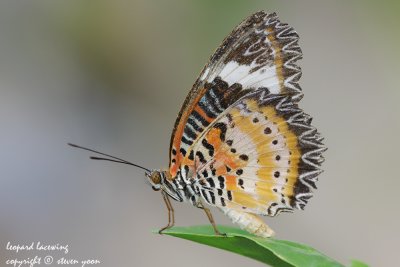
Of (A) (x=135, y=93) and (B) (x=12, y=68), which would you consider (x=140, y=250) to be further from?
(B) (x=12, y=68)

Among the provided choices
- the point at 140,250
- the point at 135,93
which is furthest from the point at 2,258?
the point at 135,93

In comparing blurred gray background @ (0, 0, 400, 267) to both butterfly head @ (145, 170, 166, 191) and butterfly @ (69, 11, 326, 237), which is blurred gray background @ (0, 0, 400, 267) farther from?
butterfly @ (69, 11, 326, 237)

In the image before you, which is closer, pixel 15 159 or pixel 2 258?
pixel 2 258

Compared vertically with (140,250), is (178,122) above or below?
below

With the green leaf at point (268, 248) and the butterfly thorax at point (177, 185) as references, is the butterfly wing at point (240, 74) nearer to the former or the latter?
the butterfly thorax at point (177, 185)

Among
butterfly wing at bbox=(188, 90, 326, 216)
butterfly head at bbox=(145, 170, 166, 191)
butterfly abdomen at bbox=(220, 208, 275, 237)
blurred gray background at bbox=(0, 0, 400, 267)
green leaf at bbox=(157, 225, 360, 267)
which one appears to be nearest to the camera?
green leaf at bbox=(157, 225, 360, 267)

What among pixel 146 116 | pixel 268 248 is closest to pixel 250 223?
pixel 268 248

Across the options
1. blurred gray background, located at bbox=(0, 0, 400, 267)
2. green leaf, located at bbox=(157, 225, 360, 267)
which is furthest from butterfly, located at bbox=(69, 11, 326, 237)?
blurred gray background, located at bbox=(0, 0, 400, 267)
